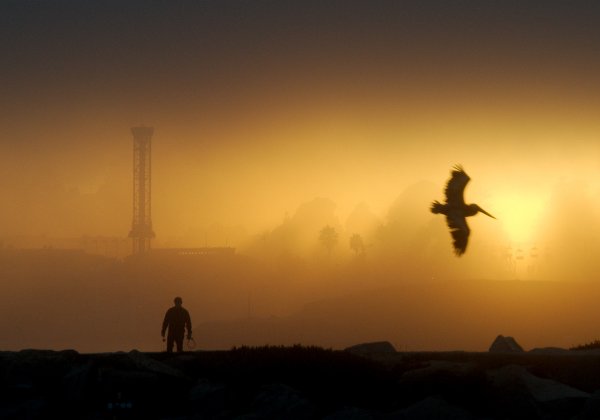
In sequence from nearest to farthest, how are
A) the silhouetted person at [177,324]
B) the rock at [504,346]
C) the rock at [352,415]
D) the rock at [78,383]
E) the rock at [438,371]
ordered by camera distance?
1. the rock at [352,415]
2. the rock at [438,371]
3. the rock at [78,383]
4. the rock at [504,346]
5. the silhouetted person at [177,324]

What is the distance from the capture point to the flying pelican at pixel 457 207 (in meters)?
28.6

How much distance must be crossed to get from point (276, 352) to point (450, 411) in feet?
14.3

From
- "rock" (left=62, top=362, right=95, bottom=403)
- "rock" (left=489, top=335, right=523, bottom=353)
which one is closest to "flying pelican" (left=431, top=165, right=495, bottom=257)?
"rock" (left=489, top=335, right=523, bottom=353)

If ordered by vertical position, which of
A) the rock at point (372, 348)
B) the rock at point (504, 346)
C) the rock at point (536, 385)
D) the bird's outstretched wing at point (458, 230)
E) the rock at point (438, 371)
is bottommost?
the rock at point (536, 385)

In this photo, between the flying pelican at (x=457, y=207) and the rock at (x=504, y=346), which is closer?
the rock at (x=504, y=346)

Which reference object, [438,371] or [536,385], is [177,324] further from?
[536,385]

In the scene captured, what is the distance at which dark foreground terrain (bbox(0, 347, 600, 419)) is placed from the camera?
1825cm

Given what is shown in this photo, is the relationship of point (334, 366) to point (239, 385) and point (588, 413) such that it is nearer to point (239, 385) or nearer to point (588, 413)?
point (239, 385)

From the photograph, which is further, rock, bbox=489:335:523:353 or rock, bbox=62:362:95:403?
rock, bbox=489:335:523:353

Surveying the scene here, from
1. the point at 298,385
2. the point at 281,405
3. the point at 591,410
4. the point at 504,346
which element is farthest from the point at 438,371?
the point at 504,346

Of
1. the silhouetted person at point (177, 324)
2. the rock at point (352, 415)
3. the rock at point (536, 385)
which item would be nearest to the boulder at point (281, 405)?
the rock at point (352, 415)

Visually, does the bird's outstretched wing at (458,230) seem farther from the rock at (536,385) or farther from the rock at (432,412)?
the rock at (432,412)

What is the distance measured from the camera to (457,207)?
28859mm

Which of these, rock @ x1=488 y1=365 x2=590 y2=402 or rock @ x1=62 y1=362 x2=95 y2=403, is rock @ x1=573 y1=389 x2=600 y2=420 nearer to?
rock @ x1=488 y1=365 x2=590 y2=402
